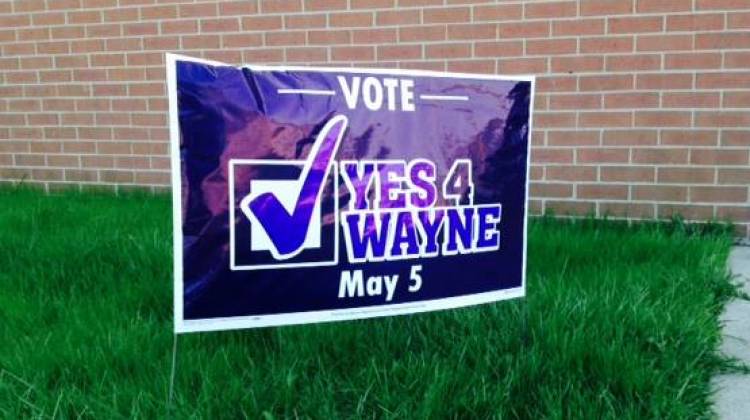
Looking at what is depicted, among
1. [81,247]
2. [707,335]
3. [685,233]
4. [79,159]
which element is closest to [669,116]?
[685,233]

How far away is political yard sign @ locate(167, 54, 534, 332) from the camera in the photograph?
7.59 ft

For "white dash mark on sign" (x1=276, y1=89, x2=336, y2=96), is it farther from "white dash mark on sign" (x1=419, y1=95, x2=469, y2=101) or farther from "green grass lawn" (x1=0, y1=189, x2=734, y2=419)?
"green grass lawn" (x1=0, y1=189, x2=734, y2=419)

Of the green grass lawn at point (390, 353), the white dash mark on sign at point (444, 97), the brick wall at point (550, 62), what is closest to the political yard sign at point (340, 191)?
the white dash mark on sign at point (444, 97)

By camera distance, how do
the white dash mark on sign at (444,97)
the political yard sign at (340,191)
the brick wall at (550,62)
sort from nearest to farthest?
1. the political yard sign at (340,191)
2. the white dash mark on sign at (444,97)
3. the brick wall at (550,62)

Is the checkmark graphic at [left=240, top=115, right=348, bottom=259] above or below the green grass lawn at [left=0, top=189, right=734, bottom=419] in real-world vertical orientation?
above

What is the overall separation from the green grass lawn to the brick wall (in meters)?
1.10

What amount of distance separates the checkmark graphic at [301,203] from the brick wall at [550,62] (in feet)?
9.21

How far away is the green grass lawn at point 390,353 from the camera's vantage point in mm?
2352

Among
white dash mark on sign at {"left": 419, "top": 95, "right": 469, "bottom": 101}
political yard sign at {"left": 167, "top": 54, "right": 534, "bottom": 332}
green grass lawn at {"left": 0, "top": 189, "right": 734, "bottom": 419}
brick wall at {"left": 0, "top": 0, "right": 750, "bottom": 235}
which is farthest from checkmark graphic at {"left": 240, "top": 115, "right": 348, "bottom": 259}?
brick wall at {"left": 0, "top": 0, "right": 750, "bottom": 235}

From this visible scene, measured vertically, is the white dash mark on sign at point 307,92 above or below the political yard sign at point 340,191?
above

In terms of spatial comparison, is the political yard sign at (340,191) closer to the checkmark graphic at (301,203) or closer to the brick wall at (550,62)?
the checkmark graphic at (301,203)

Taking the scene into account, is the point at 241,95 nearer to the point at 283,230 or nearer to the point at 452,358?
the point at 283,230

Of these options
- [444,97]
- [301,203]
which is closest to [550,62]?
[444,97]

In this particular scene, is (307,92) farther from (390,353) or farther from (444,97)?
(390,353)
